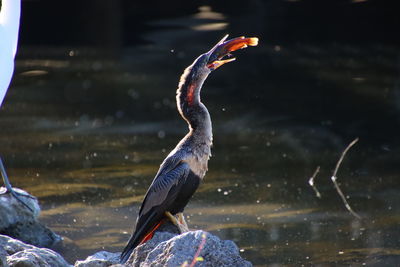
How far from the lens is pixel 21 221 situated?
6766 millimetres

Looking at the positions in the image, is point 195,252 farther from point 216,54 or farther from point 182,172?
point 216,54

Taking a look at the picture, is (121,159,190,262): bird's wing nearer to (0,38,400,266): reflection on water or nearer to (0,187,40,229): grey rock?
(0,38,400,266): reflection on water

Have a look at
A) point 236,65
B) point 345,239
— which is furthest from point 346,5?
point 345,239

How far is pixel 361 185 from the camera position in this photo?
8.22 meters

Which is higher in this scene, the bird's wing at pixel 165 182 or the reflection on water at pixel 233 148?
the bird's wing at pixel 165 182

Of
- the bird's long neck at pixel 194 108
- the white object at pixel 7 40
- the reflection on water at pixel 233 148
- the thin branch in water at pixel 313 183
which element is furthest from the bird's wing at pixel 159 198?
the thin branch in water at pixel 313 183

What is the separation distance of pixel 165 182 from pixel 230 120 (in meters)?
4.79

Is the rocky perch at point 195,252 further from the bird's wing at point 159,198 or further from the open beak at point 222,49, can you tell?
the open beak at point 222,49

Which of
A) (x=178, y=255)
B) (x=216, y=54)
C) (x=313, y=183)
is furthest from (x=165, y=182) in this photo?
(x=313, y=183)

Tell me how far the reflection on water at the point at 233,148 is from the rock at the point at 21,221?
0.21 m

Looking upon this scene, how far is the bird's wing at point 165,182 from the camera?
576 cm

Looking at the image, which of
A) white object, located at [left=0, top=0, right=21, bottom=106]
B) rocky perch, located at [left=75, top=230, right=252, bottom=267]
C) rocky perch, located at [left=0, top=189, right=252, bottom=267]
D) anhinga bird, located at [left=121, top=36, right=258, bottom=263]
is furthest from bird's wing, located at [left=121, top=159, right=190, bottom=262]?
white object, located at [left=0, top=0, right=21, bottom=106]

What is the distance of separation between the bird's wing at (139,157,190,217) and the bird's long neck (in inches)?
8.3

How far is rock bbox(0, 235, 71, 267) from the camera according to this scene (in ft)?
17.4
